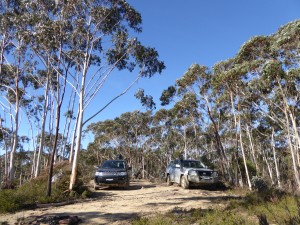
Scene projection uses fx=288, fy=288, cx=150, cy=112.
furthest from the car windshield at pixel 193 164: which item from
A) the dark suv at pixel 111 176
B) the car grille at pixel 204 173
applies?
the dark suv at pixel 111 176

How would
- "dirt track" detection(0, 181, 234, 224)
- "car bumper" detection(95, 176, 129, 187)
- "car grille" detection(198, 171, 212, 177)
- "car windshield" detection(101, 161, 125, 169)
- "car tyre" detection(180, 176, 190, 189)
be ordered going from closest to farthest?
"dirt track" detection(0, 181, 234, 224)
"car grille" detection(198, 171, 212, 177)
"car tyre" detection(180, 176, 190, 189)
"car bumper" detection(95, 176, 129, 187)
"car windshield" detection(101, 161, 125, 169)

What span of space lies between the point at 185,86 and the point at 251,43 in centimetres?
827

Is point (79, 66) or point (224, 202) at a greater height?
point (79, 66)

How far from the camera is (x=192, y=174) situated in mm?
14016

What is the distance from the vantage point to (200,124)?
3334 centimetres

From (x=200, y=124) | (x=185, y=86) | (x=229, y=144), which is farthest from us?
(x=229, y=144)

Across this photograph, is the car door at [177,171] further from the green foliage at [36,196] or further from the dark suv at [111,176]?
the green foliage at [36,196]

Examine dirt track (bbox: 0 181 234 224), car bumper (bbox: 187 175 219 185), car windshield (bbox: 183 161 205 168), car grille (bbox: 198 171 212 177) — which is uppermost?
car windshield (bbox: 183 161 205 168)

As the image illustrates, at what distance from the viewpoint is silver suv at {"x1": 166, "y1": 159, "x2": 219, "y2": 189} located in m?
13.9

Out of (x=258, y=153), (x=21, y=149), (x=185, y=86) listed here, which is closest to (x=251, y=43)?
(x=185, y=86)

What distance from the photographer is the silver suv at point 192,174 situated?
13852mm

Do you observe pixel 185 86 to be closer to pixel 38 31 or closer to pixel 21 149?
pixel 38 31

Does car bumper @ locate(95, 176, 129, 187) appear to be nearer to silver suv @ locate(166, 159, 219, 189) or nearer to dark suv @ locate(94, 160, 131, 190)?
dark suv @ locate(94, 160, 131, 190)

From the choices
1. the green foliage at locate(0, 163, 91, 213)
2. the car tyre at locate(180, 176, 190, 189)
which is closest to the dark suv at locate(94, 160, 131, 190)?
the green foliage at locate(0, 163, 91, 213)
